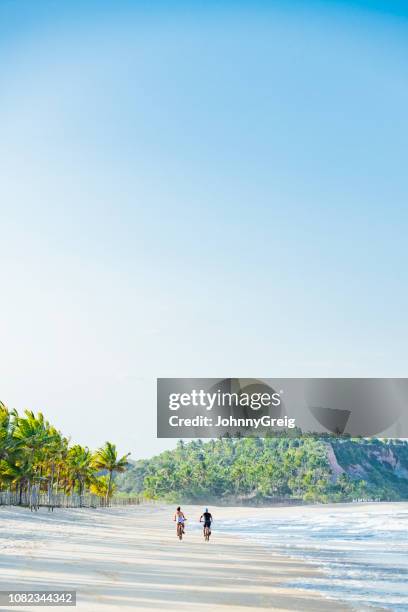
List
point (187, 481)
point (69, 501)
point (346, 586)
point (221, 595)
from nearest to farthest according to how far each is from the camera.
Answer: point (221, 595) → point (346, 586) → point (69, 501) → point (187, 481)

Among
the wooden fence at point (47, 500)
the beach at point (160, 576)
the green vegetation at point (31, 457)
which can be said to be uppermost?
the green vegetation at point (31, 457)

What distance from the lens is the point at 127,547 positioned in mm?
25469

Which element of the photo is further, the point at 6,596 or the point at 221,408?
the point at 221,408

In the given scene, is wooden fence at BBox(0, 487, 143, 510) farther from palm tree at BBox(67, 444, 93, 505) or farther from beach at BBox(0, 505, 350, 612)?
beach at BBox(0, 505, 350, 612)

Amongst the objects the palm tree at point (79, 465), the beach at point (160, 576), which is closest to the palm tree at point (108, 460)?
the palm tree at point (79, 465)

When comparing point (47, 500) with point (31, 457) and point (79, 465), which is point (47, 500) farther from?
point (79, 465)

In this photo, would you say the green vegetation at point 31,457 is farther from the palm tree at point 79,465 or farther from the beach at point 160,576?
the beach at point 160,576

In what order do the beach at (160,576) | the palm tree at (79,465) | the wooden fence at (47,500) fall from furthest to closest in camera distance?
the palm tree at (79,465) < the wooden fence at (47,500) < the beach at (160,576)

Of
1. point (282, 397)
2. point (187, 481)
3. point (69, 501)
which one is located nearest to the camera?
point (69, 501)

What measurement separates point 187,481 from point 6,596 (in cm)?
16229

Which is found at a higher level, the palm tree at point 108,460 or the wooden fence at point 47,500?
the palm tree at point 108,460

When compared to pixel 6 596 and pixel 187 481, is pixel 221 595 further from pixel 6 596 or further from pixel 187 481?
pixel 187 481

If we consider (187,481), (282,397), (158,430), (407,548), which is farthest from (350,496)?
(407,548)

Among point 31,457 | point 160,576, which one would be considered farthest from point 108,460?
point 160,576
